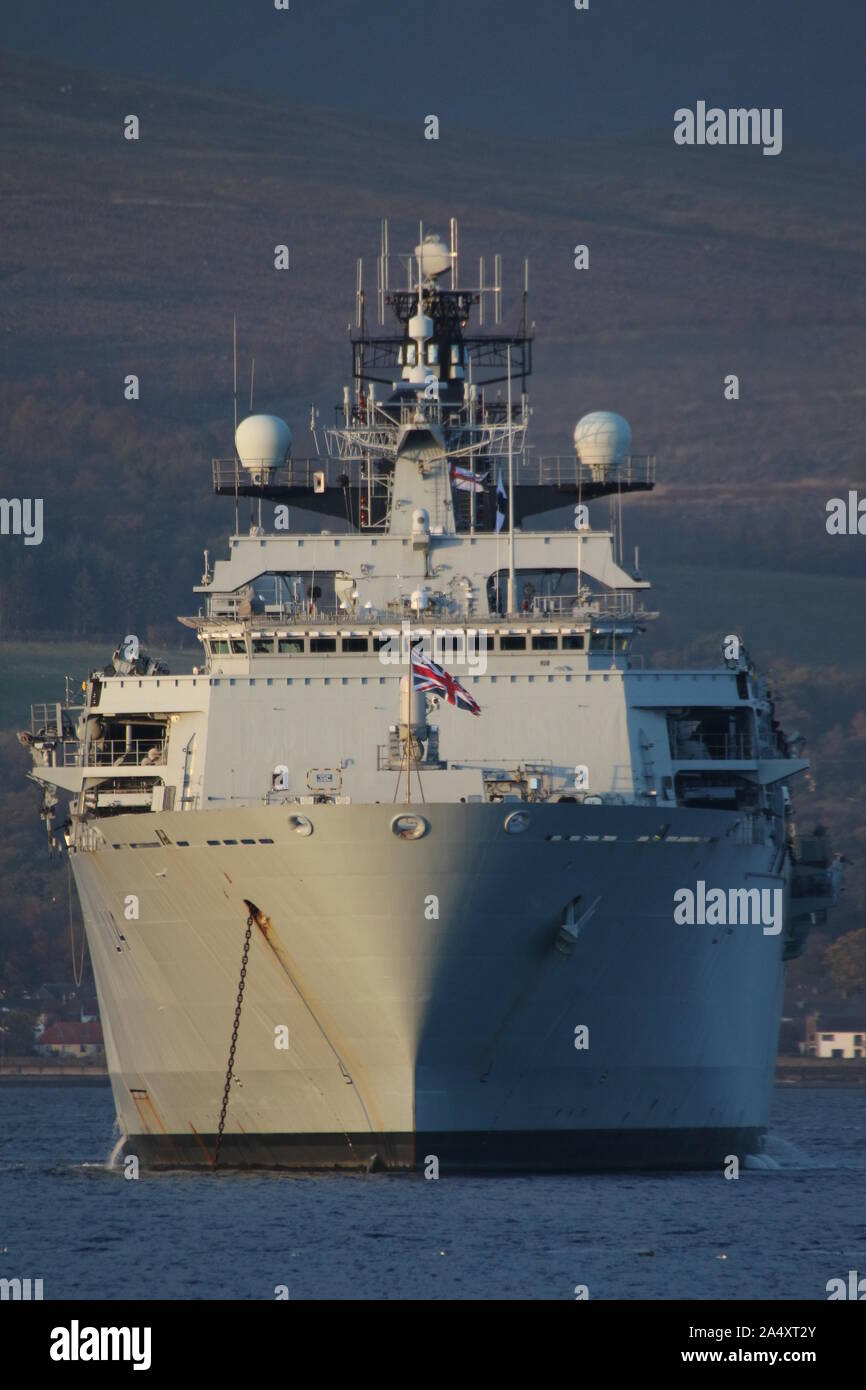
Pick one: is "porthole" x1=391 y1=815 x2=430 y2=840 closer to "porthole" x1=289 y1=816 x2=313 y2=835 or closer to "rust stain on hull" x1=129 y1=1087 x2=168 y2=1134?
"porthole" x1=289 y1=816 x2=313 y2=835

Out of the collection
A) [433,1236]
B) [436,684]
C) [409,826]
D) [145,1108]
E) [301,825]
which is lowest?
[433,1236]

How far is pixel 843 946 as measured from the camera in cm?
15025

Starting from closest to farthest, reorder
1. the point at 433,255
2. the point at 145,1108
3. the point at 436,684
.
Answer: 1. the point at 436,684
2. the point at 145,1108
3. the point at 433,255

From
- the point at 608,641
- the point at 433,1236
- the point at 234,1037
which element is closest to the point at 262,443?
the point at 608,641

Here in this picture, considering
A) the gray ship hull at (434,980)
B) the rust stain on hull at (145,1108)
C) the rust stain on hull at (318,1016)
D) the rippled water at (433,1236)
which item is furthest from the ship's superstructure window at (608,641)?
the rust stain on hull at (145,1108)

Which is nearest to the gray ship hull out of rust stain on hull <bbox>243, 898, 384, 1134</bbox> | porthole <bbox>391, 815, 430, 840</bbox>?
rust stain on hull <bbox>243, 898, 384, 1134</bbox>

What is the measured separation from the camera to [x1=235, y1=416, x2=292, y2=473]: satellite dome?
58688mm

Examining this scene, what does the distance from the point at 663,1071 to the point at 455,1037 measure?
447cm

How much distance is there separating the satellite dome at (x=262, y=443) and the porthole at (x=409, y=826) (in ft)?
56.1

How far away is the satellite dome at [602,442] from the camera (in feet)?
194

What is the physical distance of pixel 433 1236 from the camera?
40500 mm

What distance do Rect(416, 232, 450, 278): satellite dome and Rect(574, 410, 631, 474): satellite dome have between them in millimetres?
4407

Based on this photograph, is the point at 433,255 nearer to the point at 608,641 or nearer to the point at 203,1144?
the point at 608,641

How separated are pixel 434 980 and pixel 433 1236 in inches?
197
